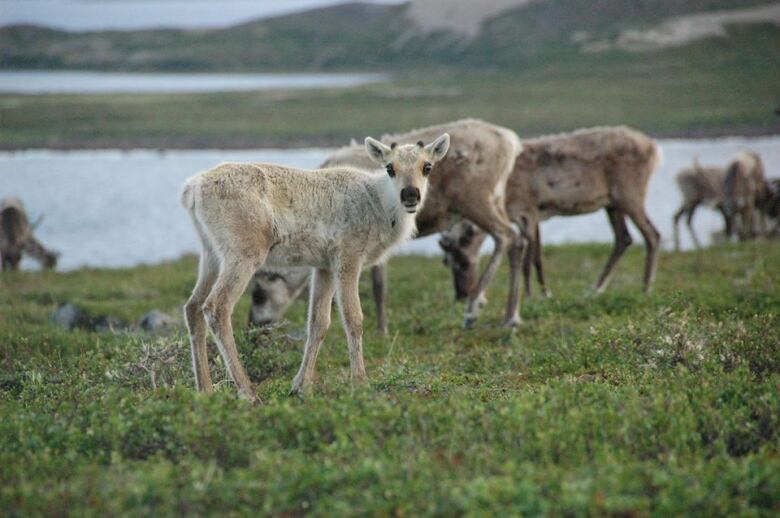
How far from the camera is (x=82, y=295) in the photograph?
17141 mm

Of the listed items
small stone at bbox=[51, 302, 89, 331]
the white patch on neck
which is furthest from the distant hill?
the white patch on neck

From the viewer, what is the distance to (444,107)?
81062mm

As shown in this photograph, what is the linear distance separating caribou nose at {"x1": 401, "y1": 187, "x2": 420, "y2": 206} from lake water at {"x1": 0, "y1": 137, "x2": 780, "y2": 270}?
1314 cm

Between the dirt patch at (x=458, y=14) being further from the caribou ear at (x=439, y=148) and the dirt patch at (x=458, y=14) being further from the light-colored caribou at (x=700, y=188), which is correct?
the caribou ear at (x=439, y=148)

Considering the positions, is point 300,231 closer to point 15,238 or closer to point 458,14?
point 15,238

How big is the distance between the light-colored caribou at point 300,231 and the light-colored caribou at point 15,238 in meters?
16.7

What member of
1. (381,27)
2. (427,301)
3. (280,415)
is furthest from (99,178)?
Result: (381,27)

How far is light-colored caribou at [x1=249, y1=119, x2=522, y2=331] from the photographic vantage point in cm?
1310

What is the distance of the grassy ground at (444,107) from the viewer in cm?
6656

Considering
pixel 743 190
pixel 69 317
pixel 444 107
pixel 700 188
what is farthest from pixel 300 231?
pixel 444 107

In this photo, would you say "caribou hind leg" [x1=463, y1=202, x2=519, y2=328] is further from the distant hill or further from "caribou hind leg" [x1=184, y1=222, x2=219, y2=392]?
the distant hill

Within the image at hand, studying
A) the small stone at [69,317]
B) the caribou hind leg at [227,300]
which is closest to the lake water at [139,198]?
the small stone at [69,317]

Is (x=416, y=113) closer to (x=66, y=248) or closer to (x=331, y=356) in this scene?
(x=66, y=248)

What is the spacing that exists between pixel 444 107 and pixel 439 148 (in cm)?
7184
